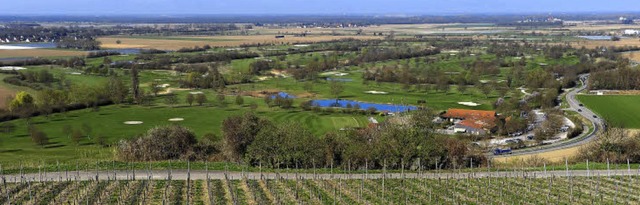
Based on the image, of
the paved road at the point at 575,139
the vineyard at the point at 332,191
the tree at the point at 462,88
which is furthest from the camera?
the tree at the point at 462,88

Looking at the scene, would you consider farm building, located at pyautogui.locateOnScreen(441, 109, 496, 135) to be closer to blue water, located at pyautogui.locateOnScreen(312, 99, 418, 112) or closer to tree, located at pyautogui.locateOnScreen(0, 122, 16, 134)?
blue water, located at pyautogui.locateOnScreen(312, 99, 418, 112)

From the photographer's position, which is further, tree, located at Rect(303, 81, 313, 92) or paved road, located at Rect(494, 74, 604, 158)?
tree, located at Rect(303, 81, 313, 92)

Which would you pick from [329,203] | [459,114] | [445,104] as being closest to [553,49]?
[445,104]

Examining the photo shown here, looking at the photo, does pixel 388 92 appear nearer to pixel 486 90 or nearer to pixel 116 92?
pixel 486 90

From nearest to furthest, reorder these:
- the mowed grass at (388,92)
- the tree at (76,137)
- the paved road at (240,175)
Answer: the paved road at (240,175)
the tree at (76,137)
the mowed grass at (388,92)

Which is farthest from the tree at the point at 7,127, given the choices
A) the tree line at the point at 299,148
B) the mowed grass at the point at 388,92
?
the mowed grass at the point at 388,92

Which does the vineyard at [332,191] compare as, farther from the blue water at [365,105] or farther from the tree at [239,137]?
the blue water at [365,105]

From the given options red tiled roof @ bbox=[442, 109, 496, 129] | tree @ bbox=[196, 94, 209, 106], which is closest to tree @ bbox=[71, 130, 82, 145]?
tree @ bbox=[196, 94, 209, 106]
